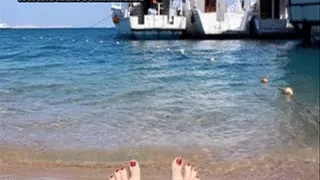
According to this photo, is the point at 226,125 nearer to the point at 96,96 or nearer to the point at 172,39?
the point at 96,96

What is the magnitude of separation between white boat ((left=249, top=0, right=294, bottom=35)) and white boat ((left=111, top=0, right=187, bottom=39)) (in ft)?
13.6

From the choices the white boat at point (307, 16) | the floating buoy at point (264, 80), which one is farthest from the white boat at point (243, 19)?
the floating buoy at point (264, 80)

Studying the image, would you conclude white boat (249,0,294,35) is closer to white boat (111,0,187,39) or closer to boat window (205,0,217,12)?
boat window (205,0,217,12)

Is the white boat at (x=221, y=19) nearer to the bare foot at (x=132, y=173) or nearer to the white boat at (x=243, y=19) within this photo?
the white boat at (x=243, y=19)

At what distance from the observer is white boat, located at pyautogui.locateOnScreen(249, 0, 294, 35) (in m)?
37.9

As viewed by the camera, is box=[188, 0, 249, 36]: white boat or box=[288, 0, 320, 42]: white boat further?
box=[188, 0, 249, 36]: white boat

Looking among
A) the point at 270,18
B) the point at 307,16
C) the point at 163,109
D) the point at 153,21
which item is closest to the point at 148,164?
the point at 163,109

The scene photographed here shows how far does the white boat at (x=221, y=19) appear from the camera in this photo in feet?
125

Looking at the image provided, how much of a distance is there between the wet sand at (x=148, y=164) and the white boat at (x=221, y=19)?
31.9m

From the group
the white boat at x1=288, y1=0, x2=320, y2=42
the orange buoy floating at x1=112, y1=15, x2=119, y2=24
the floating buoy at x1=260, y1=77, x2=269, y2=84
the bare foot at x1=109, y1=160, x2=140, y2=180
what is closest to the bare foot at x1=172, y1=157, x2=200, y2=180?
the bare foot at x1=109, y1=160, x2=140, y2=180

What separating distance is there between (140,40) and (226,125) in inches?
1223

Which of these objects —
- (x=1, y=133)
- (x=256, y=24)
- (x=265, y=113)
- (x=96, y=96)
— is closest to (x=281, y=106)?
(x=265, y=113)

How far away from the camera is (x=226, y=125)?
27.6ft

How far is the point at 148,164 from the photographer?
6.08m
